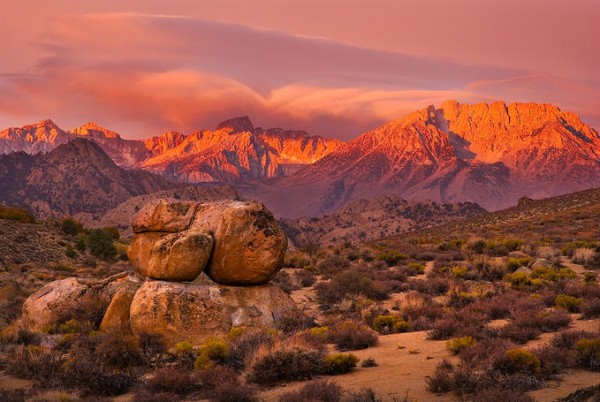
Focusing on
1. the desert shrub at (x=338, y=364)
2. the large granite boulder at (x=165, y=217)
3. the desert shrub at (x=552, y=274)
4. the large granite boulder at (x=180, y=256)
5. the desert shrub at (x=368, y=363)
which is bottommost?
the desert shrub at (x=552, y=274)

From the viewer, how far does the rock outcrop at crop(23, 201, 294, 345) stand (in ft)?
57.1

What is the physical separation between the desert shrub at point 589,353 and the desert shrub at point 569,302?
6.14 meters

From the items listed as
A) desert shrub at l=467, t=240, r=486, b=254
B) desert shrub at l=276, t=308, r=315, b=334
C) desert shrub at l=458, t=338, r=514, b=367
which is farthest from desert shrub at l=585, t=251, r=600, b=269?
desert shrub at l=458, t=338, r=514, b=367

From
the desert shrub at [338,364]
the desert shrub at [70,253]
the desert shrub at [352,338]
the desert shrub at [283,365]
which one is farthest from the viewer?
the desert shrub at [70,253]

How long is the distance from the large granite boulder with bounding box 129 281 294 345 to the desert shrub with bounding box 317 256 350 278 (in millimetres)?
12259

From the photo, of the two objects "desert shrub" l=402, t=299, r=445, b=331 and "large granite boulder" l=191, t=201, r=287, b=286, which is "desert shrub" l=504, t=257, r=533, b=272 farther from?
"large granite boulder" l=191, t=201, r=287, b=286

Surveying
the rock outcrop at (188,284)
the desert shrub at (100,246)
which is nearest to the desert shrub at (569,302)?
the rock outcrop at (188,284)

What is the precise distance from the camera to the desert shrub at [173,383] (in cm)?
1228

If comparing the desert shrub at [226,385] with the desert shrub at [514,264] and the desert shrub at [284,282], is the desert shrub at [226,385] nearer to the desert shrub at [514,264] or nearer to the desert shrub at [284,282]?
the desert shrub at [284,282]

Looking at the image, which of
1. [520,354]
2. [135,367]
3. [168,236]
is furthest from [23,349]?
[520,354]

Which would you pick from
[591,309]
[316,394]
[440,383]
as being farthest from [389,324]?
[316,394]

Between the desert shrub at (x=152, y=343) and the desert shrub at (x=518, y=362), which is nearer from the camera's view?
the desert shrub at (x=518, y=362)

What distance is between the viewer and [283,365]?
12.6 m

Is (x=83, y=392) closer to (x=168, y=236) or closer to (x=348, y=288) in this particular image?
(x=168, y=236)
